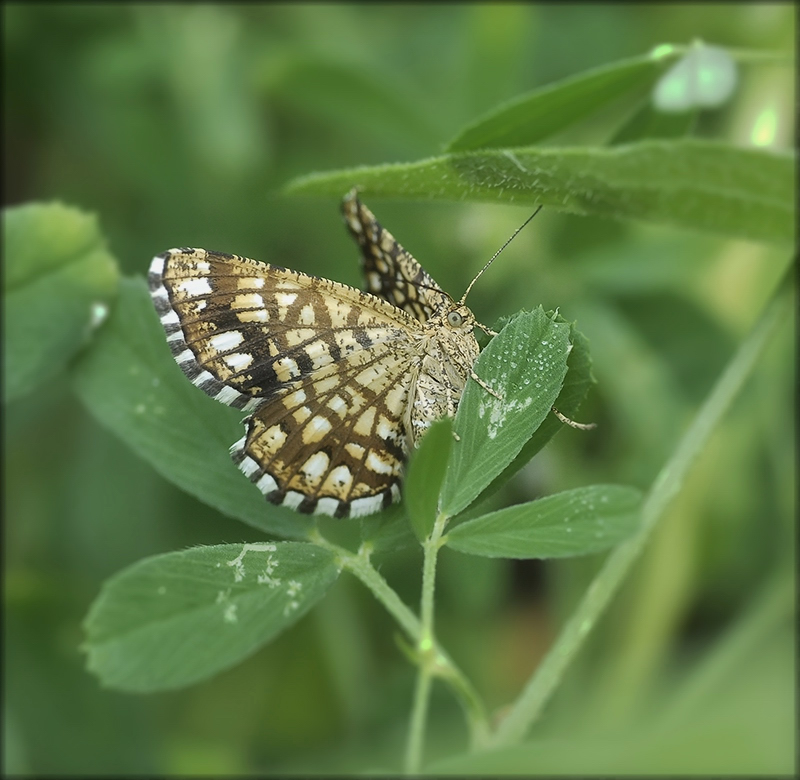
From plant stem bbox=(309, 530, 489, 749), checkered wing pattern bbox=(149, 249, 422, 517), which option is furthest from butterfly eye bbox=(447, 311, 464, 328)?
plant stem bbox=(309, 530, 489, 749)

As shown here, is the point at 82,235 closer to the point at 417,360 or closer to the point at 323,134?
the point at 417,360

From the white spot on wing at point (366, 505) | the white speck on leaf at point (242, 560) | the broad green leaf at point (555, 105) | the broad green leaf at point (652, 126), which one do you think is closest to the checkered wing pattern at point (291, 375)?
the white spot on wing at point (366, 505)

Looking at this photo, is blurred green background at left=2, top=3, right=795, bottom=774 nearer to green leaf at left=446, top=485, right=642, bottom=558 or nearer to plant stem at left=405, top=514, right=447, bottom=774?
plant stem at left=405, top=514, right=447, bottom=774

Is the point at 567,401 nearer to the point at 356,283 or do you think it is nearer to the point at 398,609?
the point at 398,609

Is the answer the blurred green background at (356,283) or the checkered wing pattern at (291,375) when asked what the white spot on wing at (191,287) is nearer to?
the checkered wing pattern at (291,375)

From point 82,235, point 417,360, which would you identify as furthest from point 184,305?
point 82,235
